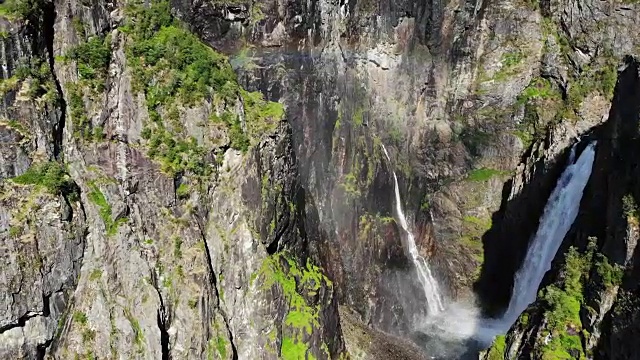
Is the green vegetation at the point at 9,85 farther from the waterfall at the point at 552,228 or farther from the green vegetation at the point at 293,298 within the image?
the waterfall at the point at 552,228

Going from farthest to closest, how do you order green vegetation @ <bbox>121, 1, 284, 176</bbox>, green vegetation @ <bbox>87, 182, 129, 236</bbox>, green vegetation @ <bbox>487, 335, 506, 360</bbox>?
green vegetation @ <bbox>487, 335, 506, 360</bbox> < green vegetation @ <bbox>121, 1, 284, 176</bbox> < green vegetation @ <bbox>87, 182, 129, 236</bbox>

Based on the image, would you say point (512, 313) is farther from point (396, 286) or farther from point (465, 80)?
point (465, 80)

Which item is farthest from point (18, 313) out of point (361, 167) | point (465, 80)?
point (465, 80)

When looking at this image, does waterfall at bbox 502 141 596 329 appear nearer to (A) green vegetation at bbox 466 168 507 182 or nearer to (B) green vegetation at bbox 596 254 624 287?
(A) green vegetation at bbox 466 168 507 182

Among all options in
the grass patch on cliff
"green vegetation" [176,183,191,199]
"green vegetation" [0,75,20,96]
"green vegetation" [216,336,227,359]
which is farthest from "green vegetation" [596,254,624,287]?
"green vegetation" [0,75,20,96]

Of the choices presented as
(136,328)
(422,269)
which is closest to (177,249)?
(136,328)

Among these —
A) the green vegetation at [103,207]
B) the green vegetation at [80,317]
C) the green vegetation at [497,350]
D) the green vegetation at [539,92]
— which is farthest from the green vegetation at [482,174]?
the green vegetation at [80,317]

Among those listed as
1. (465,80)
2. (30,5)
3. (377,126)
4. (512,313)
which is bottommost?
(512,313)
